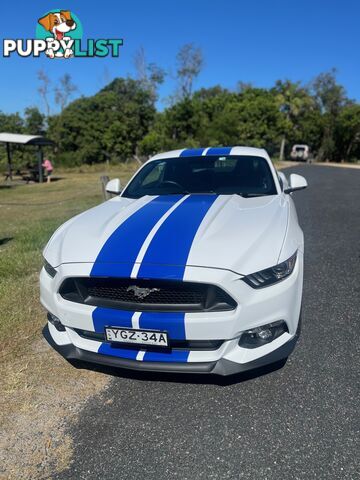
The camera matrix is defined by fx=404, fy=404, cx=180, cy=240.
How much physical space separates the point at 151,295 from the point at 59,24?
14595 mm

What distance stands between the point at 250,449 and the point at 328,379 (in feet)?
2.89

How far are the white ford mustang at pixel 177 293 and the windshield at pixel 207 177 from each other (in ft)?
3.46

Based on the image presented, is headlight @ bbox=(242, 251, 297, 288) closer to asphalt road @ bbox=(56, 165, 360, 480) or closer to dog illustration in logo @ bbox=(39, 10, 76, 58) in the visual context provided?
asphalt road @ bbox=(56, 165, 360, 480)

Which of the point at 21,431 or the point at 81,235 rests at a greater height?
the point at 81,235

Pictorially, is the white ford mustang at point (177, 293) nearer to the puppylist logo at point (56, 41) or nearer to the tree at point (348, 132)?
the puppylist logo at point (56, 41)

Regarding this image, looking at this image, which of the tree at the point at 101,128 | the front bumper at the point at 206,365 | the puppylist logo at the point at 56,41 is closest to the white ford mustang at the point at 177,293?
the front bumper at the point at 206,365

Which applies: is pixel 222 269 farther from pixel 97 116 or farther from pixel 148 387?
pixel 97 116

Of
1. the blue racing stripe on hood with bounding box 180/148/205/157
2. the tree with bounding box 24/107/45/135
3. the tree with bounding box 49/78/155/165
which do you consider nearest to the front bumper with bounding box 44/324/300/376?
the blue racing stripe on hood with bounding box 180/148/205/157

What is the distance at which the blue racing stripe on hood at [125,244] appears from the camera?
2.42 m

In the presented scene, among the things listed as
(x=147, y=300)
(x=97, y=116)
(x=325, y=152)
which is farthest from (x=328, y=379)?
(x=325, y=152)

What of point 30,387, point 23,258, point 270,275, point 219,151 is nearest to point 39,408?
point 30,387

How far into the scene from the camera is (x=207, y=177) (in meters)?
4.14

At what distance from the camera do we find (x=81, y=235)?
289 cm

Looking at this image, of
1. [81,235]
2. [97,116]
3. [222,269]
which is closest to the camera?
[222,269]
